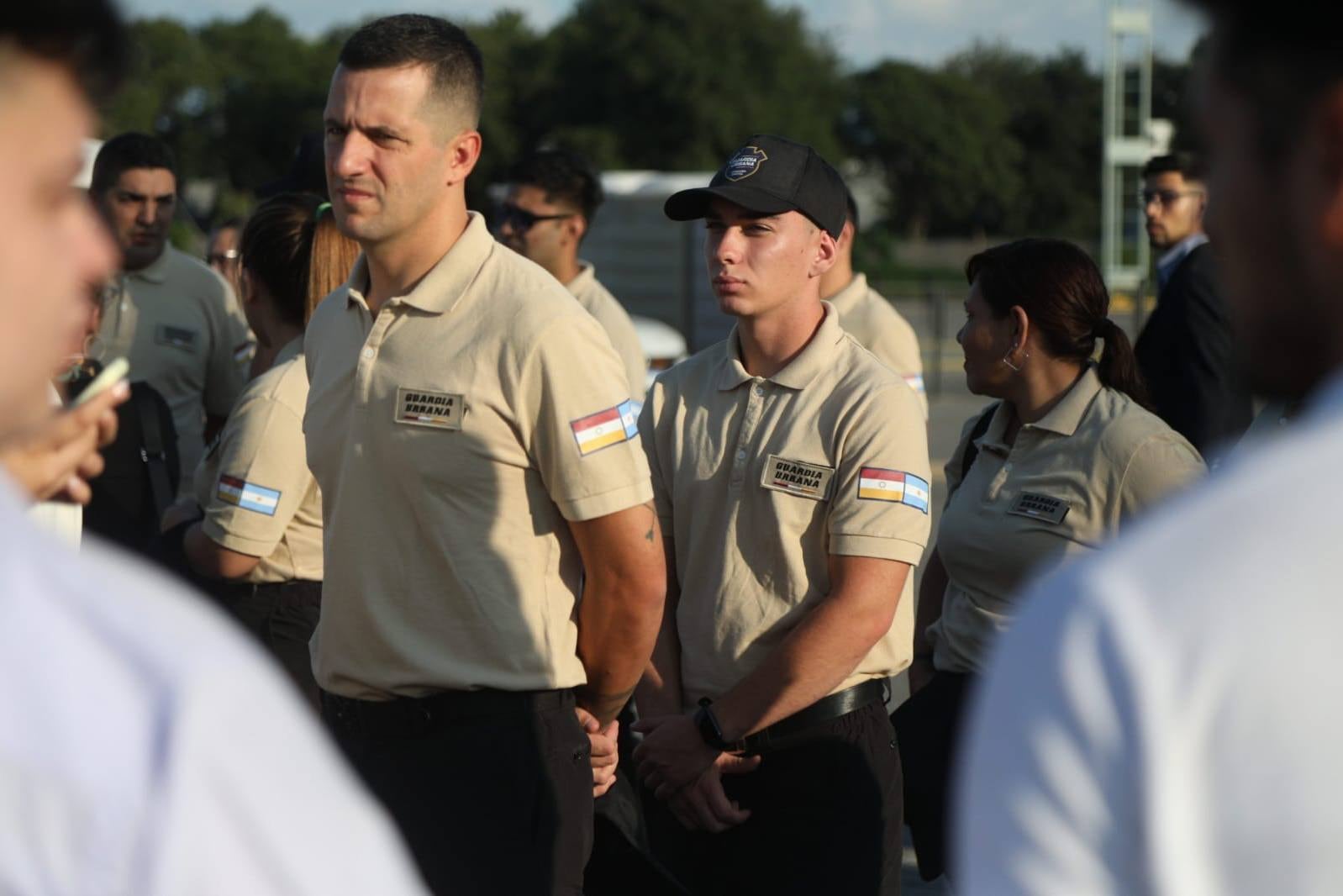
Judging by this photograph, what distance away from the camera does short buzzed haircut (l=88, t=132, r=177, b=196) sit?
22.9 feet

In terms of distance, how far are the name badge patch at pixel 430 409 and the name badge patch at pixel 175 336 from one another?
3.57 metres

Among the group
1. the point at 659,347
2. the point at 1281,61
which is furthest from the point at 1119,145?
the point at 1281,61

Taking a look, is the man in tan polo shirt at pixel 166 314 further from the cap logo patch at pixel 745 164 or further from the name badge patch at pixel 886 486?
the name badge patch at pixel 886 486

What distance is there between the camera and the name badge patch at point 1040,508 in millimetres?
4047

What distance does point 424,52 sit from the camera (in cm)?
343

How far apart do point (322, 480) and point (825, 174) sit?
156 centimetres

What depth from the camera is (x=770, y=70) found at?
78438 mm

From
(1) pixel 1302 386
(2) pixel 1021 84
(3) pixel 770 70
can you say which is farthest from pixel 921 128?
(1) pixel 1302 386

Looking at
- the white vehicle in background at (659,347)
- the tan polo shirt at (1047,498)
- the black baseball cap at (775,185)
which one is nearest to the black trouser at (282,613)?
the black baseball cap at (775,185)

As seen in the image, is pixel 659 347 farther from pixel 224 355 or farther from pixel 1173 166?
pixel 224 355

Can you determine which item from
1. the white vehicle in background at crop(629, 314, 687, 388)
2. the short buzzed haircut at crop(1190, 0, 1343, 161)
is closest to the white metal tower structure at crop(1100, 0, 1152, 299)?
the white vehicle in background at crop(629, 314, 687, 388)

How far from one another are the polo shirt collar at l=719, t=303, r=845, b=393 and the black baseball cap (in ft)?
0.95

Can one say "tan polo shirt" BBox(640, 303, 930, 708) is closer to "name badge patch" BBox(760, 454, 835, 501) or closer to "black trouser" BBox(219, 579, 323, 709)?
"name badge patch" BBox(760, 454, 835, 501)

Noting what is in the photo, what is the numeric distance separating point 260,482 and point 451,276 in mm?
1254
